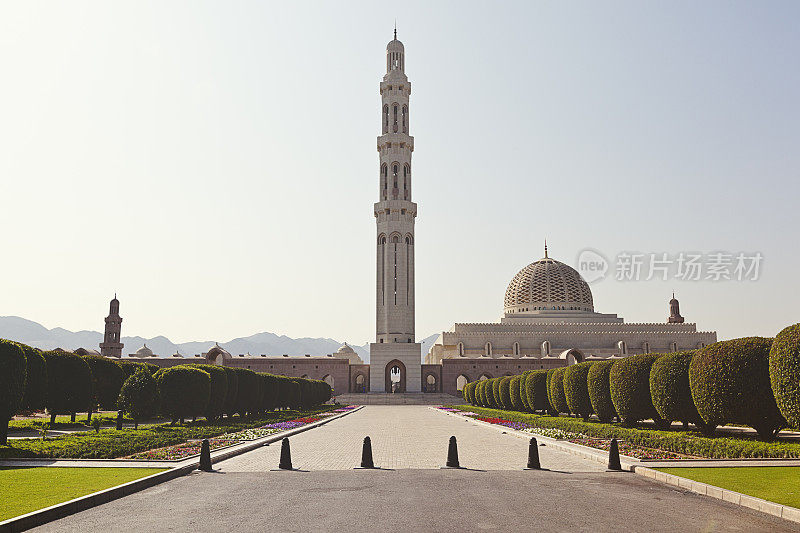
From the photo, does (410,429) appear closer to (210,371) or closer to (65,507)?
(210,371)

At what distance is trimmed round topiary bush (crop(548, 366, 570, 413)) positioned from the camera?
98.9ft

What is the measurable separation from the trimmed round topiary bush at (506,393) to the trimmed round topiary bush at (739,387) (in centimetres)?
2273

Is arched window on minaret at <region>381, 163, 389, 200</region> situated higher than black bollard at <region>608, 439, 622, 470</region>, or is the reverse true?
arched window on minaret at <region>381, 163, 389, 200</region>

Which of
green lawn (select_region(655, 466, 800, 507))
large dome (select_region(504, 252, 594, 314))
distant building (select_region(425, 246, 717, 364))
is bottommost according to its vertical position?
green lawn (select_region(655, 466, 800, 507))

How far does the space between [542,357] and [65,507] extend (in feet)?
231

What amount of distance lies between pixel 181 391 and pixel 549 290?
7092 centimetres

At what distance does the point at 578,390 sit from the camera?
28.1 m

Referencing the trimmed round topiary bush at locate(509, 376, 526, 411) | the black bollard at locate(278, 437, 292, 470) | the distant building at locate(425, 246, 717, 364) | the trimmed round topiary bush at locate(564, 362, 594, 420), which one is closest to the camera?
the black bollard at locate(278, 437, 292, 470)

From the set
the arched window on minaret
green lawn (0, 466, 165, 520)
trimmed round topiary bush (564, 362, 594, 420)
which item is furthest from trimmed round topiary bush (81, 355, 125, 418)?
the arched window on minaret

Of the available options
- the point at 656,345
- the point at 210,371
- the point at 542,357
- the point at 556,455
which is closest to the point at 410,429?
the point at 210,371

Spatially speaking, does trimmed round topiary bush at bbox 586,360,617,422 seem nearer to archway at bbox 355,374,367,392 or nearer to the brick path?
the brick path

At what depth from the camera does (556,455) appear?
16375mm

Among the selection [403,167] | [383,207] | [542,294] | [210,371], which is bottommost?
[210,371]

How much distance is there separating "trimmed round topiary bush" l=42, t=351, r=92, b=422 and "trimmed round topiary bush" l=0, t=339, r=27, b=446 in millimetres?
8544
